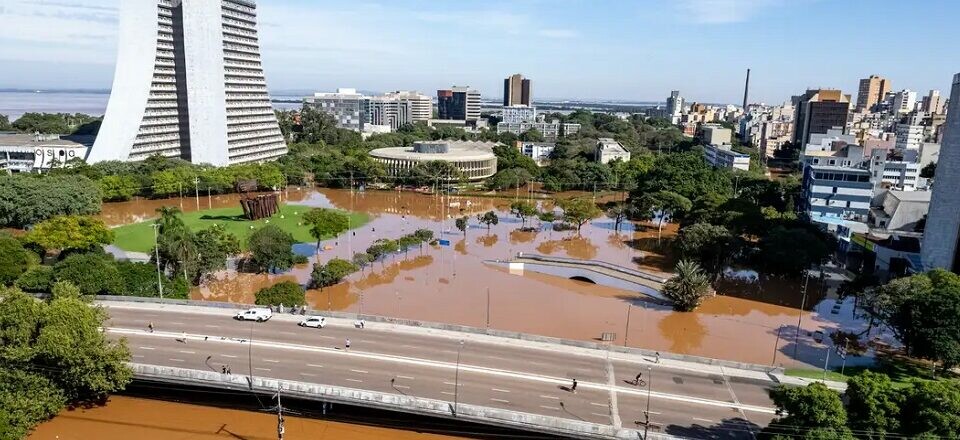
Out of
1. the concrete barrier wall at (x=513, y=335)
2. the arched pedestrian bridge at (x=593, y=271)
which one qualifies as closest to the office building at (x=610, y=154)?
the arched pedestrian bridge at (x=593, y=271)

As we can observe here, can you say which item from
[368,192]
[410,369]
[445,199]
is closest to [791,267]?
[410,369]

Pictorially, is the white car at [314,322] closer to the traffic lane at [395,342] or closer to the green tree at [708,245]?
the traffic lane at [395,342]

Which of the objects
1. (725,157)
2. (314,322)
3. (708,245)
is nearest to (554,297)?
(708,245)

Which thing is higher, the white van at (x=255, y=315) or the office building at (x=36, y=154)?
the office building at (x=36, y=154)

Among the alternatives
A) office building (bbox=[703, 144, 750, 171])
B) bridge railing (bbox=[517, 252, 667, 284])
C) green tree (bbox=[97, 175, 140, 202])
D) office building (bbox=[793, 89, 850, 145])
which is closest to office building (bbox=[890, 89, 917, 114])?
office building (bbox=[793, 89, 850, 145])

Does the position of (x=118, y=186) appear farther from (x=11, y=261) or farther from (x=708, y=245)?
(x=708, y=245)

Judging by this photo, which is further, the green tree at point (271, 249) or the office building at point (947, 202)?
the green tree at point (271, 249)

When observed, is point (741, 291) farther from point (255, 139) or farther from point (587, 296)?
point (255, 139)
